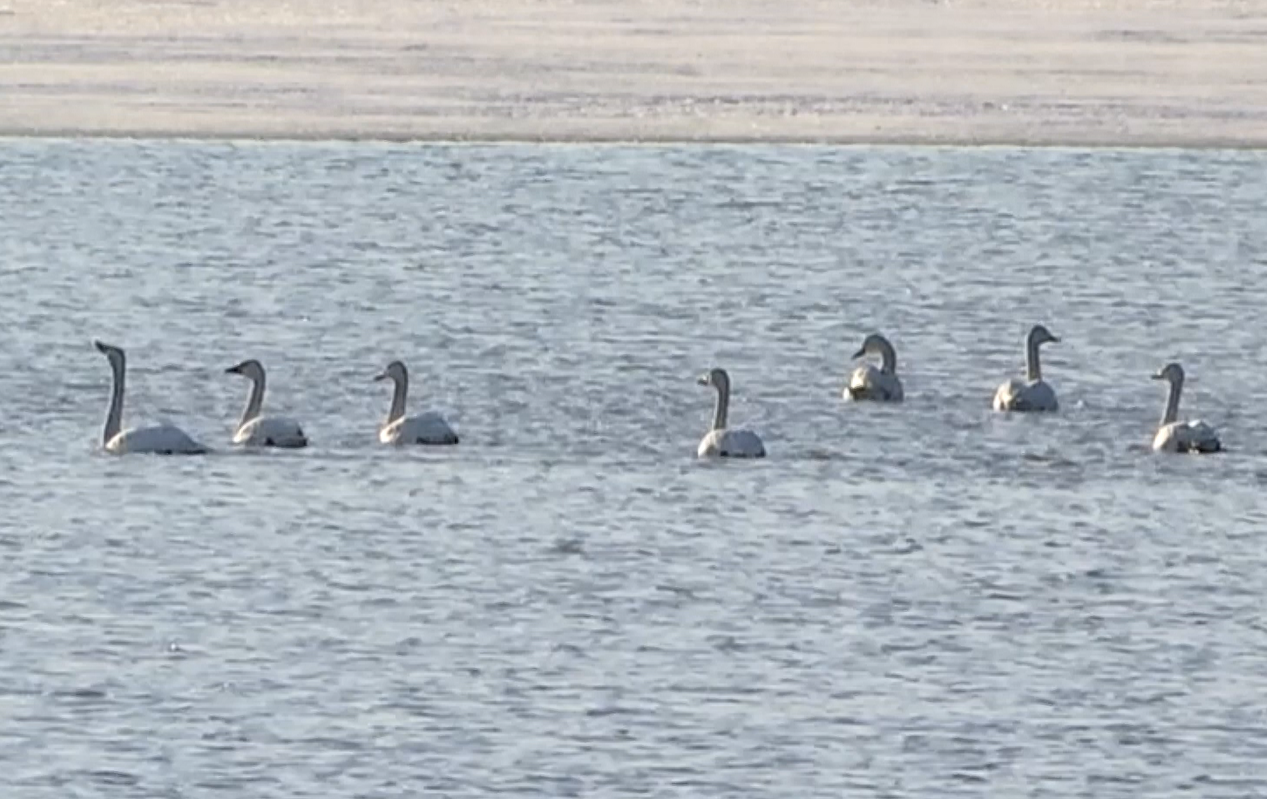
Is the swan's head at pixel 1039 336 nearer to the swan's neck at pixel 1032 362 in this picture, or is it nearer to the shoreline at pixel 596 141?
the swan's neck at pixel 1032 362

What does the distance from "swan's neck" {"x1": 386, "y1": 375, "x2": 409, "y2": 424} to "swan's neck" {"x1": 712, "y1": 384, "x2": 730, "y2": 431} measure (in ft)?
3.87

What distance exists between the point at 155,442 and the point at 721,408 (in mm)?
2045

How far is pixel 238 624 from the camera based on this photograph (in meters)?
11.7

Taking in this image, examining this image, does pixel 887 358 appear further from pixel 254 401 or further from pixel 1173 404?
pixel 254 401

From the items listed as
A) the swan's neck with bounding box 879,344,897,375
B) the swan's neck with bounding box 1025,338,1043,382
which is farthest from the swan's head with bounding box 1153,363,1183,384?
the swan's neck with bounding box 879,344,897,375

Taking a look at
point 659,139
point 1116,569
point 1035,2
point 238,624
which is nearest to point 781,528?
point 1116,569

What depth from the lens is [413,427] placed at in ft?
49.2

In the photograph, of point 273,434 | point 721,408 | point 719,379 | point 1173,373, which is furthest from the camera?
point 1173,373

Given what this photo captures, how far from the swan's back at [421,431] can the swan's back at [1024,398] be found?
2259mm

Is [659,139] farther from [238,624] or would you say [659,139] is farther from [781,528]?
[238,624]

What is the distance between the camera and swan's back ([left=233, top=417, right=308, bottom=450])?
1491 centimetres

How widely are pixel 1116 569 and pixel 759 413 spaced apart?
345cm

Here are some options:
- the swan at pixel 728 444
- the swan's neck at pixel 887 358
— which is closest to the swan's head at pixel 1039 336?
the swan's neck at pixel 887 358

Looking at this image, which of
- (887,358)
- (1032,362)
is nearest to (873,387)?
(887,358)
